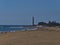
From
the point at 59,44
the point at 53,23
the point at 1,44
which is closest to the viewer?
the point at 59,44

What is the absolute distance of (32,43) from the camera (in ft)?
Result: 40.8

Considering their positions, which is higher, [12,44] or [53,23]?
[12,44]

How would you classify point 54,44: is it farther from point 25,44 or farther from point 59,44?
point 25,44

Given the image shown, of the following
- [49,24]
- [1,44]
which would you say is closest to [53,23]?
[49,24]

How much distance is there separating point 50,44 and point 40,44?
605 millimetres

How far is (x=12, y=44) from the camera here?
39.9ft

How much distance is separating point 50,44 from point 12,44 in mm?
2321

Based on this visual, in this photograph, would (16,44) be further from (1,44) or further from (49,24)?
(49,24)

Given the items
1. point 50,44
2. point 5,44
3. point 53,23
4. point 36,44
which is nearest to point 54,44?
point 50,44

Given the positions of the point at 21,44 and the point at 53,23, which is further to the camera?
the point at 53,23

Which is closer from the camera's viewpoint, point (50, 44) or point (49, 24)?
point (50, 44)

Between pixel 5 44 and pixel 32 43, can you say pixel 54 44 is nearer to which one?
pixel 32 43

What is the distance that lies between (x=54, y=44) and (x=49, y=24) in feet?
237

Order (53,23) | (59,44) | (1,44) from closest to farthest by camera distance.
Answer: (59,44) → (1,44) → (53,23)
